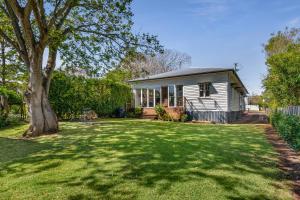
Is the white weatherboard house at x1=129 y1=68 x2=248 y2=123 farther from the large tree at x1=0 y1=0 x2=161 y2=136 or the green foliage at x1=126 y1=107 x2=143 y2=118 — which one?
the large tree at x1=0 y1=0 x2=161 y2=136

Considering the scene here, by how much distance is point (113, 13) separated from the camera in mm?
10859

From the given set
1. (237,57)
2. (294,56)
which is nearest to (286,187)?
(294,56)

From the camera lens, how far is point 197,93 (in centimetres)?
1953

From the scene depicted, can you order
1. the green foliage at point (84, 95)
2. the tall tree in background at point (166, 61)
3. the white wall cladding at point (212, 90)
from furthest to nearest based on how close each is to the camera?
1. the tall tree in background at point (166, 61)
2. the white wall cladding at point (212, 90)
3. the green foliage at point (84, 95)

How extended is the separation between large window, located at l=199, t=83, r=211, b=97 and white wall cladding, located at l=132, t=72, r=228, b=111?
267mm

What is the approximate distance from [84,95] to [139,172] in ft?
46.3

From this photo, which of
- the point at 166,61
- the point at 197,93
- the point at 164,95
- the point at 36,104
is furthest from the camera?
the point at 166,61

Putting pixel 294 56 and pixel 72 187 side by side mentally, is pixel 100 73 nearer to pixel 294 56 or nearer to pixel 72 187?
pixel 72 187

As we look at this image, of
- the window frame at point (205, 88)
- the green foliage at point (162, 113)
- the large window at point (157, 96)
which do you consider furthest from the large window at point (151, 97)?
the window frame at point (205, 88)

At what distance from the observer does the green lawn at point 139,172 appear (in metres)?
4.01

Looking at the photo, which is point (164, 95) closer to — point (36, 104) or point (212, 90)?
point (212, 90)

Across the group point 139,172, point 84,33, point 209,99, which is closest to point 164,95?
point 209,99

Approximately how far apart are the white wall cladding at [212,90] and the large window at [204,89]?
0.27 m

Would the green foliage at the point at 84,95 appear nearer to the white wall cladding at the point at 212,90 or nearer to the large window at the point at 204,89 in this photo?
the white wall cladding at the point at 212,90
